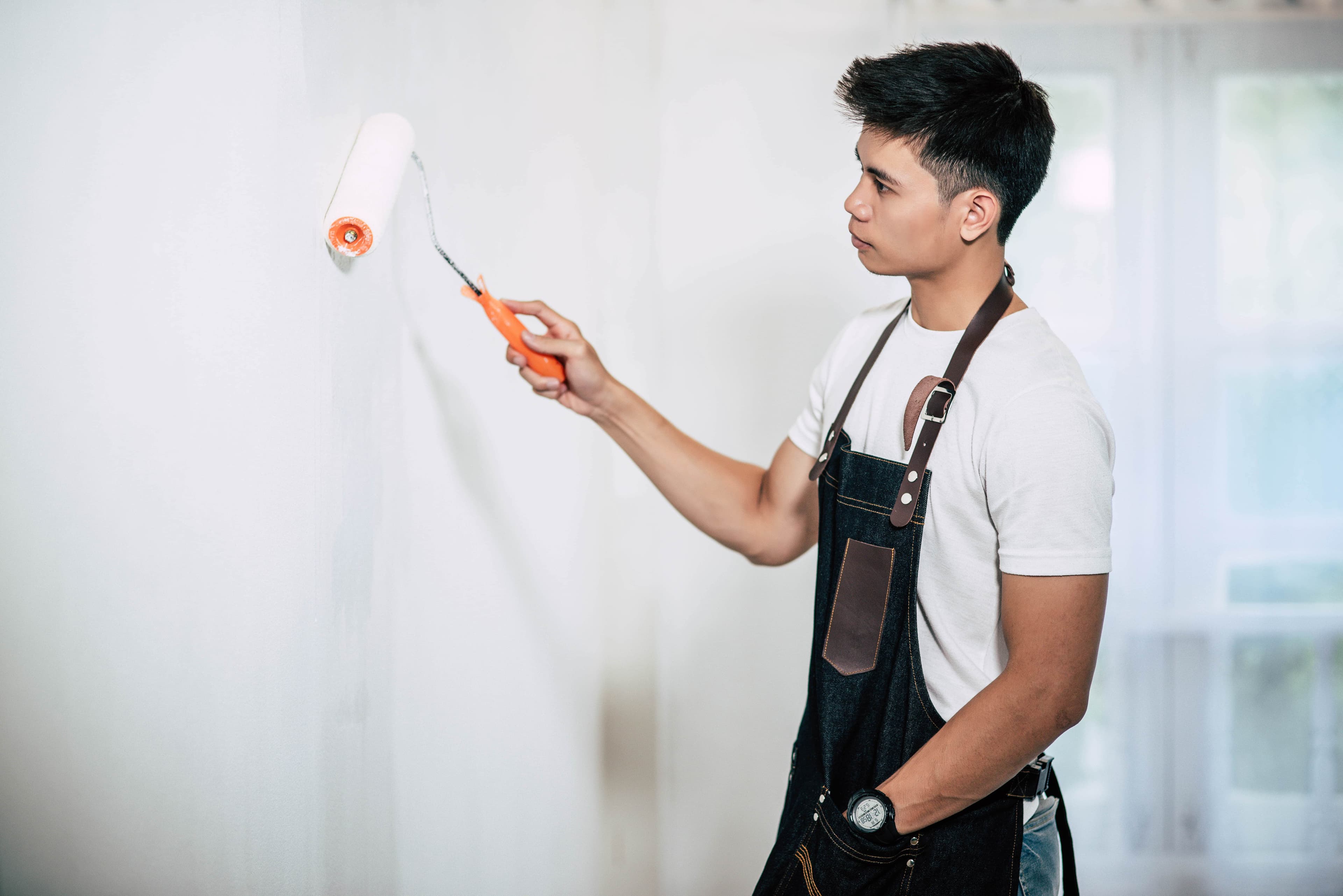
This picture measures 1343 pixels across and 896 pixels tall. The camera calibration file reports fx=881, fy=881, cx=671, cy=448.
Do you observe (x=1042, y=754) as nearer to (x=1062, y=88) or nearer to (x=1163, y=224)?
(x=1163, y=224)

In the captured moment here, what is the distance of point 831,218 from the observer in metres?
1.91

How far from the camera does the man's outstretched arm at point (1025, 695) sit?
2.69 ft

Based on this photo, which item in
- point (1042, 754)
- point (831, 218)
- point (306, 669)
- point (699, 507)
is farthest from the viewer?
point (831, 218)

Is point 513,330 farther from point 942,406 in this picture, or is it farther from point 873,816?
point 873,816

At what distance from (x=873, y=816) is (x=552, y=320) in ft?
2.12

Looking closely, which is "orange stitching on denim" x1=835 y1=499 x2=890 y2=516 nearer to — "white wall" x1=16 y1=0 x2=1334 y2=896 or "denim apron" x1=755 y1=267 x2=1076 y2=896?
"denim apron" x1=755 y1=267 x2=1076 y2=896

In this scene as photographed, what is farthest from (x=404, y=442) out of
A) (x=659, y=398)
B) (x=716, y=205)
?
(x=716, y=205)

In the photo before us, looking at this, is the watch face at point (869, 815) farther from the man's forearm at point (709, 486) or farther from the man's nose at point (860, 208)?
the man's nose at point (860, 208)

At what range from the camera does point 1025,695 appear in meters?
0.82

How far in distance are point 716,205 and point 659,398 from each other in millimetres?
438

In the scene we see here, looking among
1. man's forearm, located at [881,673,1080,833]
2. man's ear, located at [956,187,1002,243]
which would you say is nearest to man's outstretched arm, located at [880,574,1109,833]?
man's forearm, located at [881,673,1080,833]

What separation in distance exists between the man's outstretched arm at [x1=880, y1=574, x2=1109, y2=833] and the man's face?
0.36 meters

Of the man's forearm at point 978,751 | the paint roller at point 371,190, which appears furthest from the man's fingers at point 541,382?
the man's forearm at point 978,751

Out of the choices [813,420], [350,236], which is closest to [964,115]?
[813,420]
